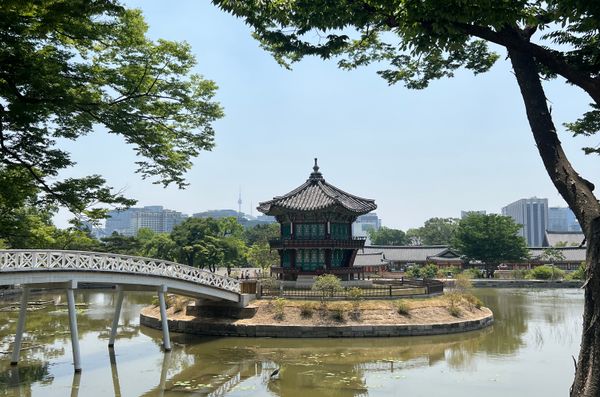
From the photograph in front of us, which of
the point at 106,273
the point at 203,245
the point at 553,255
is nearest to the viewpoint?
the point at 106,273

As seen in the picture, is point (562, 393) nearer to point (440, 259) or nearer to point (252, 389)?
point (252, 389)

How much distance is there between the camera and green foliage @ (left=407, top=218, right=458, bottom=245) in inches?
5202

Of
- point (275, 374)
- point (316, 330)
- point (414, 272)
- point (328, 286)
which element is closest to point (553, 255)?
point (414, 272)

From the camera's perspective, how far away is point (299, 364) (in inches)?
866

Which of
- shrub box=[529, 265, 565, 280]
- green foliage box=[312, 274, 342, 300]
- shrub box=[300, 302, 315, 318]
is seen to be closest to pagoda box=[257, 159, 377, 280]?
green foliage box=[312, 274, 342, 300]

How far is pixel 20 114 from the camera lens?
1298 centimetres

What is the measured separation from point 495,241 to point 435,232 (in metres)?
63.8

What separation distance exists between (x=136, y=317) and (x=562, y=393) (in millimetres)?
30128

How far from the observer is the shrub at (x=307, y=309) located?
95.7ft

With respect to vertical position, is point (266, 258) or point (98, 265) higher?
point (98, 265)

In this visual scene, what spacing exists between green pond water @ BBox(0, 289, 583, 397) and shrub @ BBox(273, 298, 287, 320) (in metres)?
2.15

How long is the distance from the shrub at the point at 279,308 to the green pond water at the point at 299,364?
215 centimetres

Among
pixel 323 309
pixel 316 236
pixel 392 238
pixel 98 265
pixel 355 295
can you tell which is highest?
pixel 392 238

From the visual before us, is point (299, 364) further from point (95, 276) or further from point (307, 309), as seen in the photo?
point (95, 276)
